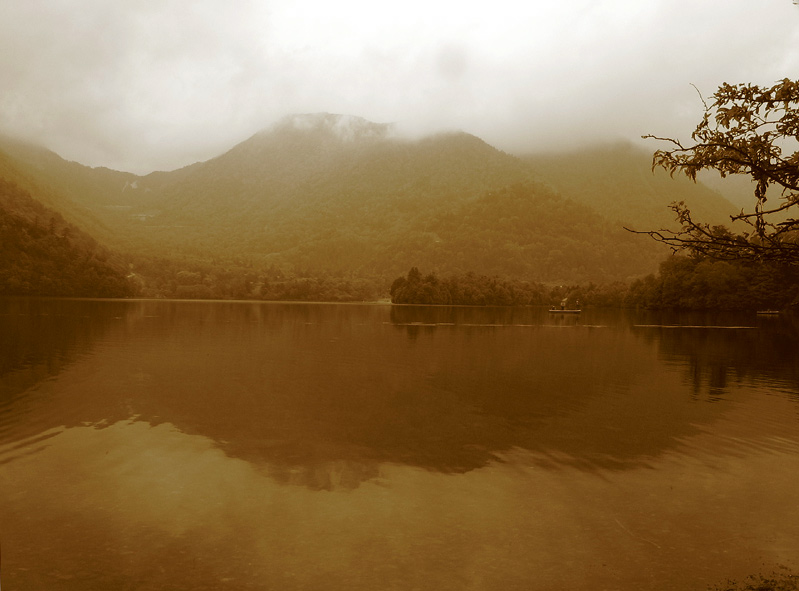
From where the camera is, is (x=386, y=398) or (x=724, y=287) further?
(x=724, y=287)

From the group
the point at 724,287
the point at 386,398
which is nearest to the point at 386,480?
the point at 386,398

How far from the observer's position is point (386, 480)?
59.3 feet

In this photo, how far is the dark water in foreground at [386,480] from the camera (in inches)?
488

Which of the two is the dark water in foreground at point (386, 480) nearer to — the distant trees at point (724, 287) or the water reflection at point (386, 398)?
the water reflection at point (386, 398)

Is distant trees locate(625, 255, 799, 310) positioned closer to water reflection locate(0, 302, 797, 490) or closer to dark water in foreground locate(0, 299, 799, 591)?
water reflection locate(0, 302, 797, 490)

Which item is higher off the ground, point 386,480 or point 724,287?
point 724,287

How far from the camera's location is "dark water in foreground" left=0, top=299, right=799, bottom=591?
12398 mm

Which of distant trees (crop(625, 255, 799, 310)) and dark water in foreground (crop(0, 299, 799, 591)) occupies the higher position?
distant trees (crop(625, 255, 799, 310))

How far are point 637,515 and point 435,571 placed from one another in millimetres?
6592

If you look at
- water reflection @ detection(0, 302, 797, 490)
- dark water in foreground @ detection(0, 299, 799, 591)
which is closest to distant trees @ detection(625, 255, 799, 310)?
water reflection @ detection(0, 302, 797, 490)

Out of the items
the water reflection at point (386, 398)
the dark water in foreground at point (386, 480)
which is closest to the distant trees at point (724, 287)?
the water reflection at point (386, 398)

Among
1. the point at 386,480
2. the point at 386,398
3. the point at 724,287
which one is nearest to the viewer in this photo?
the point at 386,480

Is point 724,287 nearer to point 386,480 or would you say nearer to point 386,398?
point 386,398

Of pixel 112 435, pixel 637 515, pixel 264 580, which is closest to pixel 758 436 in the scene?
pixel 637 515
